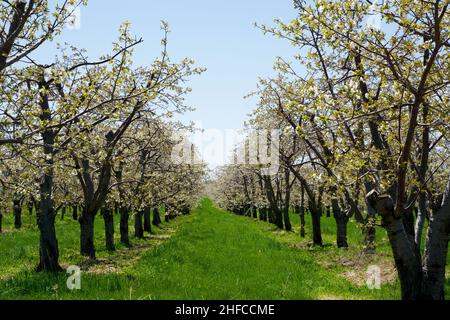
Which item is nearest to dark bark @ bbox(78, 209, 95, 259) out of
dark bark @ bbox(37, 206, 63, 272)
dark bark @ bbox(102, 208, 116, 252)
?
dark bark @ bbox(102, 208, 116, 252)

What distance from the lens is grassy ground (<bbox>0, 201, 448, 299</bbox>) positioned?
1075cm

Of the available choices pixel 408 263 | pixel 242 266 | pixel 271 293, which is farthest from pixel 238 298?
pixel 242 266

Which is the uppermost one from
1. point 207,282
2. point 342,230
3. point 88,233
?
point 88,233

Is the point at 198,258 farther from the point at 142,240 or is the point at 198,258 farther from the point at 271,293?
the point at 142,240

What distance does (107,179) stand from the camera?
16.6 meters

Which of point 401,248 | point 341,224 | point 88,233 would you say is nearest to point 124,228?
point 88,233

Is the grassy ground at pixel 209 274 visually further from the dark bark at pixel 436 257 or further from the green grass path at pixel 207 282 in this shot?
the dark bark at pixel 436 257

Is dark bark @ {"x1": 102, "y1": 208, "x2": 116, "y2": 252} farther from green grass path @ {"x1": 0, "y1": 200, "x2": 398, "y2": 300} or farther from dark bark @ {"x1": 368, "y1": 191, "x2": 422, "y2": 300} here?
dark bark @ {"x1": 368, "y1": 191, "x2": 422, "y2": 300}

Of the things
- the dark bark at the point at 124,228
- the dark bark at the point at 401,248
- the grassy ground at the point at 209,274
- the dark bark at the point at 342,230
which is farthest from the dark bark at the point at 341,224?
the dark bark at the point at 401,248

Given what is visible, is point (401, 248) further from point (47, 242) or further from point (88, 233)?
point (88, 233)

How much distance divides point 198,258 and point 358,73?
484 inches

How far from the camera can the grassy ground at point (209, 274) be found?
10750mm

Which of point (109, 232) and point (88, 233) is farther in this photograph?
point (109, 232)

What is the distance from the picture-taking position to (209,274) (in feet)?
45.2
